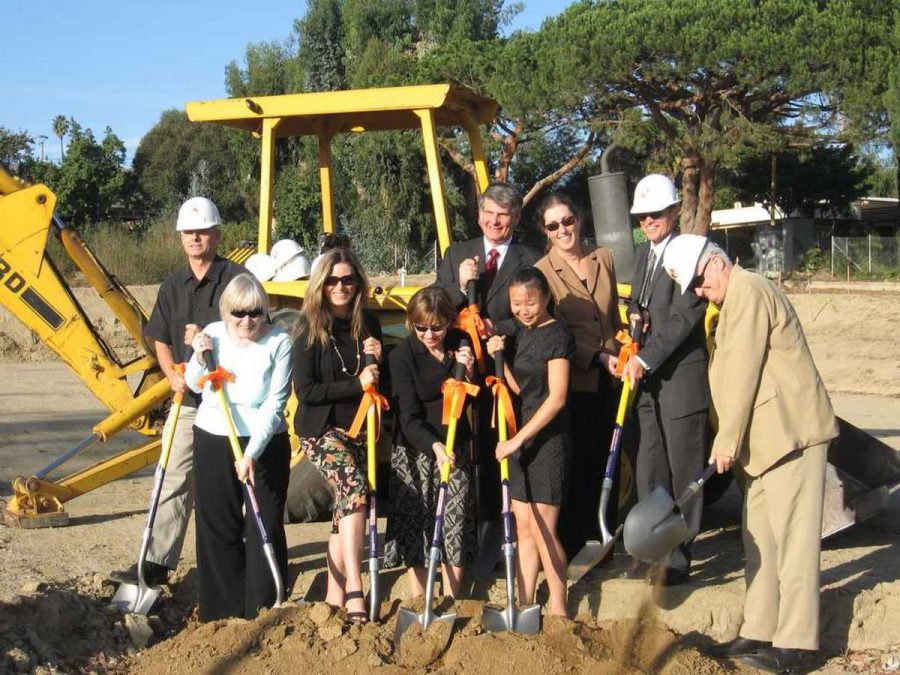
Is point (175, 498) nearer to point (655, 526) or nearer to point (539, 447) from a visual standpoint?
point (539, 447)

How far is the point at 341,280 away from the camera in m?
5.47

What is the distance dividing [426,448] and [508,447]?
0.45 metres

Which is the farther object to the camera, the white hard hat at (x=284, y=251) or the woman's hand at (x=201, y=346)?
the white hard hat at (x=284, y=251)

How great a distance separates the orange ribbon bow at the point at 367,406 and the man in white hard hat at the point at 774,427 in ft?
4.84

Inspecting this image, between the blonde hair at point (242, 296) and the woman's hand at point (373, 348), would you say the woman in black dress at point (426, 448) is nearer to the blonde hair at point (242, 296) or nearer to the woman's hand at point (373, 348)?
the woman's hand at point (373, 348)

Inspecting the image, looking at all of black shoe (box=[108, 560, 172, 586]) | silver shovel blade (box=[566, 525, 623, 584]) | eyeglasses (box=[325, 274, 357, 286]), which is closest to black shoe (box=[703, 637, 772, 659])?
silver shovel blade (box=[566, 525, 623, 584])

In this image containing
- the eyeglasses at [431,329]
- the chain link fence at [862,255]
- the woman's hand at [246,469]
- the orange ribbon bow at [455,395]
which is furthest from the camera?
the chain link fence at [862,255]

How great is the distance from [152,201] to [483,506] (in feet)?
139

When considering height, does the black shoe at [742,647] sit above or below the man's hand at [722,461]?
below

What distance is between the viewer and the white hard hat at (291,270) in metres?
7.30

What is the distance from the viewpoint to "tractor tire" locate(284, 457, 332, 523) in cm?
687

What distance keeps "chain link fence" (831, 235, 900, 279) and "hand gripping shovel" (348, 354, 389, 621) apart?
81.9 ft

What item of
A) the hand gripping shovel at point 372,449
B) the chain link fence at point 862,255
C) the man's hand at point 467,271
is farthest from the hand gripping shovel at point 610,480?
the chain link fence at point 862,255

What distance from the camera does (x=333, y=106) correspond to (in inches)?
281
